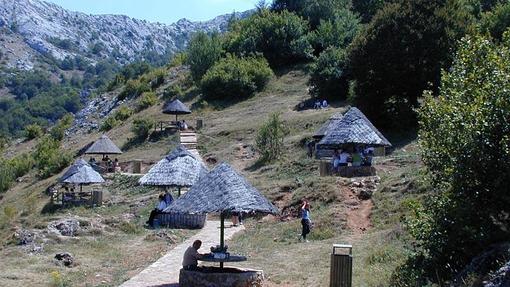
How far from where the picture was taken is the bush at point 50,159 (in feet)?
151

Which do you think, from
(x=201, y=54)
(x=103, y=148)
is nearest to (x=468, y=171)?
(x=103, y=148)

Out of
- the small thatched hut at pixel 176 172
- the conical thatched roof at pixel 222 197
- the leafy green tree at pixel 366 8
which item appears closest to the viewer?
the conical thatched roof at pixel 222 197

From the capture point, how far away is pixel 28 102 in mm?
153875

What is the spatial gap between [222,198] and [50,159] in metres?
34.4

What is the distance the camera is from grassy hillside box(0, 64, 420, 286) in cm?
1631

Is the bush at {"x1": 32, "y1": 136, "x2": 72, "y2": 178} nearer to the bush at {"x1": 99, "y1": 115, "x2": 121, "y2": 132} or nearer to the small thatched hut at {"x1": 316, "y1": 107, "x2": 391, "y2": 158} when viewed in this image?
the bush at {"x1": 99, "y1": 115, "x2": 121, "y2": 132}

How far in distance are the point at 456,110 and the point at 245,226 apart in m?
12.8

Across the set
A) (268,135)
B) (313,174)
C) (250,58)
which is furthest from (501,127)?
(250,58)

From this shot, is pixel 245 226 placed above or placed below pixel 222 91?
below

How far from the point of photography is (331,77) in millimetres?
47688

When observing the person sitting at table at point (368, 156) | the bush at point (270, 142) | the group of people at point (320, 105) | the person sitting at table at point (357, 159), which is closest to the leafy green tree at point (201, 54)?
the group of people at point (320, 105)

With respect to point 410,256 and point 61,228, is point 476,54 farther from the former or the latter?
point 61,228

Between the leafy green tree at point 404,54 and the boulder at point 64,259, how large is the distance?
21965 millimetres

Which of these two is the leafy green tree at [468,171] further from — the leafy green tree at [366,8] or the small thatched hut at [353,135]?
the leafy green tree at [366,8]
